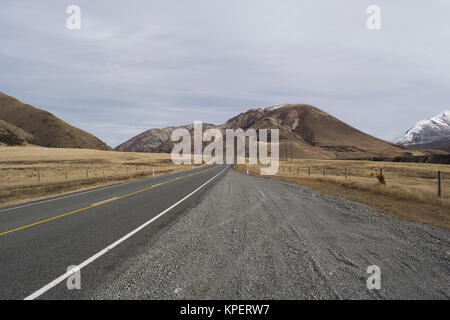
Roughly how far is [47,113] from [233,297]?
798ft

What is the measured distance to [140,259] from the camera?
4.61 meters

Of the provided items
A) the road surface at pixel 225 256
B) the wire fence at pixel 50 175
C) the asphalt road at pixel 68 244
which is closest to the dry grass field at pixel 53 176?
the wire fence at pixel 50 175

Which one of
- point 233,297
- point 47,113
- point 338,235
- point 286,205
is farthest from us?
point 47,113

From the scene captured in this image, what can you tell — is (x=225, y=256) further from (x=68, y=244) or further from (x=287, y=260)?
(x=68, y=244)

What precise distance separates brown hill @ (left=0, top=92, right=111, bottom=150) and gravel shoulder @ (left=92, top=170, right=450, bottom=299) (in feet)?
636

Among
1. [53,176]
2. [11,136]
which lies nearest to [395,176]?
[53,176]

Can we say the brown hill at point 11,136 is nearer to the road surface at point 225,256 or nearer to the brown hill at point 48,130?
the brown hill at point 48,130

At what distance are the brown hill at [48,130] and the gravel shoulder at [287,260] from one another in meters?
194
